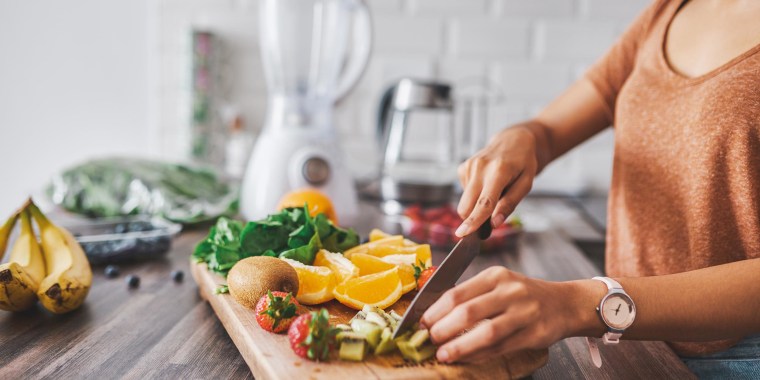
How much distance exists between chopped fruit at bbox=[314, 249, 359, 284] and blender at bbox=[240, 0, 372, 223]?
15.0 inches

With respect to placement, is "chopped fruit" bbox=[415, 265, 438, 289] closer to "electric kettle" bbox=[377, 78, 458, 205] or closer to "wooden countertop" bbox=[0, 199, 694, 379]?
"wooden countertop" bbox=[0, 199, 694, 379]

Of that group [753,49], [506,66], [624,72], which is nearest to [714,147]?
[753,49]

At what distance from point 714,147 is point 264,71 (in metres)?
1.50

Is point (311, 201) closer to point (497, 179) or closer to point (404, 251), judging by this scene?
point (404, 251)

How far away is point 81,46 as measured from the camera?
2.03 m

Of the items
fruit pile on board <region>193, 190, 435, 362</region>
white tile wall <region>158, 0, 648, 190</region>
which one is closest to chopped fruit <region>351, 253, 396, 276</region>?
fruit pile on board <region>193, 190, 435, 362</region>

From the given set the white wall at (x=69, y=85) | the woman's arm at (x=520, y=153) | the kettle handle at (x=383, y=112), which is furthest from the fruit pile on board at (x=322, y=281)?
the white wall at (x=69, y=85)

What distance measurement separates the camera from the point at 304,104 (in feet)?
4.09

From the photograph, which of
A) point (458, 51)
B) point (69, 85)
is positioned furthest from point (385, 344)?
point (69, 85)

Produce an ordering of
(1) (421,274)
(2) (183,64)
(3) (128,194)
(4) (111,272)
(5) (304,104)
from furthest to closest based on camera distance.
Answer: (2) (183,64) < (3) (128,194) < (5) (304,104) < (4) (111,272) < (1) (421,274)

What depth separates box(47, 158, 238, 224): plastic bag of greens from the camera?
1.31 meters

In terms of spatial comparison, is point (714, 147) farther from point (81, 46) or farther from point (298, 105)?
point (81, 46)

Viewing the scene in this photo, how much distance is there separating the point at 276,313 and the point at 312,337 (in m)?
0.08

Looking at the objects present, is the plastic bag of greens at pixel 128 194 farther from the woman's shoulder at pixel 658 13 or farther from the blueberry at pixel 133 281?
the woman's shoulder at pixel 658 13
